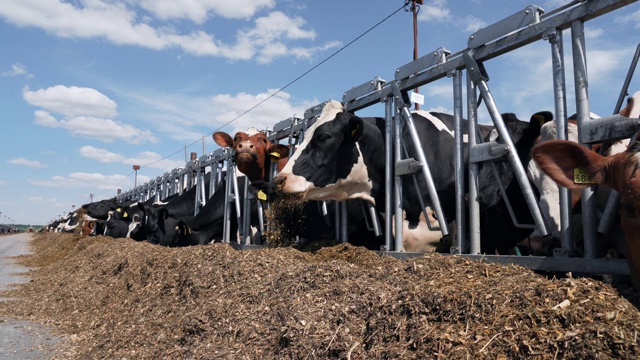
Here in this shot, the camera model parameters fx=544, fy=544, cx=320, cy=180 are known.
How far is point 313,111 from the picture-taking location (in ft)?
22.4

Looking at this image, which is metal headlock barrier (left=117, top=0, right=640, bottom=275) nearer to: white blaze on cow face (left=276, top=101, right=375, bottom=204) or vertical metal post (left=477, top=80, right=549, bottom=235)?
vertical metal post (left=477, top=80, right=549, bottom=235)

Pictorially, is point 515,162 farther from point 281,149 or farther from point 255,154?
point 255,154

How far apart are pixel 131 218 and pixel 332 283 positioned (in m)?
12.6

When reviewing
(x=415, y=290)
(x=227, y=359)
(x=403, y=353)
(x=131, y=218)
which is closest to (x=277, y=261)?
(x=227, y=359)

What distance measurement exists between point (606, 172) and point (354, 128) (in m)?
3.04

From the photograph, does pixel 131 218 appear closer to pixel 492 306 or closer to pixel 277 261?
pixel 277 261

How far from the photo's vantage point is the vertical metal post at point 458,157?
4219 mm

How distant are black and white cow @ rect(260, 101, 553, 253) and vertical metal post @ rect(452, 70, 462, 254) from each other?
879 mm

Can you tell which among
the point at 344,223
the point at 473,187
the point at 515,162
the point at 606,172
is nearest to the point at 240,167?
the point at 344,223

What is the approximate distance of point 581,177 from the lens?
287 centimetres

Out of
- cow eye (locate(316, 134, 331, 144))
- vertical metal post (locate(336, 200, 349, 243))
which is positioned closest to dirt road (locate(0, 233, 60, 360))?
vertical metal post (locate(336, 200, 349, 243))

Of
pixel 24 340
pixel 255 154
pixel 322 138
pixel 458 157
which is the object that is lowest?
pixel 24 340

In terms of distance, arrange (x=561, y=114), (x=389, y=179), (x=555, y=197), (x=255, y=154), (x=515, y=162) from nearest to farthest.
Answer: (x=561, y=114), (x=555, y=197), (x=515, y=162), (x=389, y=179), (x=255, y=154)

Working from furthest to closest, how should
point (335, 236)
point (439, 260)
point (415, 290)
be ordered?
point (335, 236)
point (439, 260)
point (415, 290)
